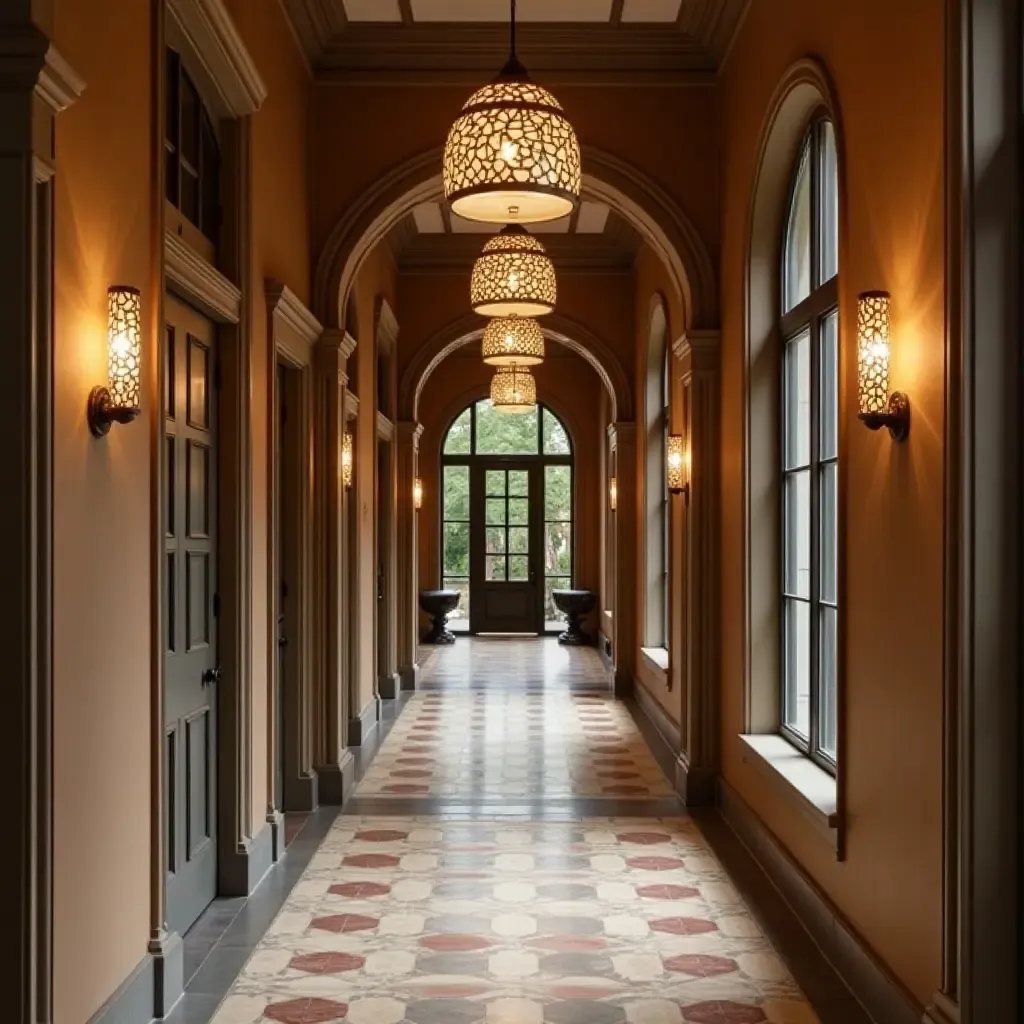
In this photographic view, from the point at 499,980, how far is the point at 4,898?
217cm

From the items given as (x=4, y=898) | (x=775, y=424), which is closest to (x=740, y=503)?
(x=775, y=424)

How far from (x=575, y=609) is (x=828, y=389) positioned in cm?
1291

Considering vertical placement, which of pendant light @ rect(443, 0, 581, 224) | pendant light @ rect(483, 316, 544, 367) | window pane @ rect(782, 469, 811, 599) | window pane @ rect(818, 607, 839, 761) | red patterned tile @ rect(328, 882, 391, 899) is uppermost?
pendant light @ rect(483, 316, 544, 367)

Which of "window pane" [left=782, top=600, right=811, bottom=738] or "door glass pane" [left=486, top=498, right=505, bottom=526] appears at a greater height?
"door glass pane" [left=486, top=498, right=505, bottom=526]

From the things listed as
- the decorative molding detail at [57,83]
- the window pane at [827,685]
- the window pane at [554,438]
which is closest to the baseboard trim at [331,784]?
the window pane at [827,685]

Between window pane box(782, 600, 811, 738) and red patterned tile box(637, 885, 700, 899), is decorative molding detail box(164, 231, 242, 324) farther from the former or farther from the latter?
red patterned tile box(637, 885, 700, 899)

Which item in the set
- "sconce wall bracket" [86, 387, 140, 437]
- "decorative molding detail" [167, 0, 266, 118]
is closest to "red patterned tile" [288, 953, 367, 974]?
"sconce wall bracket" [86, 387, 140, 437]

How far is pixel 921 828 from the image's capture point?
12.2ft

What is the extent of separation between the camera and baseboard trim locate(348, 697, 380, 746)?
9.45m

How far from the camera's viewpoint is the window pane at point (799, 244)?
6.05 metres

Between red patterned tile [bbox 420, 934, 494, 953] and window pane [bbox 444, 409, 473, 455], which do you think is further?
window pane [bbox 444, 409, 473, 455]

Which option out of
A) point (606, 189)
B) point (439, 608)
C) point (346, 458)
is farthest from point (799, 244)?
point (439, 608)

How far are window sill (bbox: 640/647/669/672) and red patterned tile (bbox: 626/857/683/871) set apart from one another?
11.8 feet

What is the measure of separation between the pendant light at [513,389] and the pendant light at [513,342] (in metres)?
3.30
